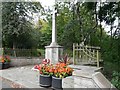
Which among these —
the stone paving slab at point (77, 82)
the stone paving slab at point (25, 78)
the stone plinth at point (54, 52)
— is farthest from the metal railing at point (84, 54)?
the stone paving slab at point (77, 82)

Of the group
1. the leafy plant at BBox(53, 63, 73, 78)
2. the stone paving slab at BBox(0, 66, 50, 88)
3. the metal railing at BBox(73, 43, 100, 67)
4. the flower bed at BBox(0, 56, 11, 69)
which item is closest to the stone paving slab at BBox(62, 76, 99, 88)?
the leafy plant at BBox(53, 63, 73, 78)

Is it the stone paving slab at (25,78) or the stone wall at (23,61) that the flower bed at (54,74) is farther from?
the stone wall at (23,61)

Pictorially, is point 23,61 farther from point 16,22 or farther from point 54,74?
point 54,74

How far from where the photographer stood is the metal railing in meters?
6.27

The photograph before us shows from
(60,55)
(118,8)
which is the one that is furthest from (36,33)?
(118,8)

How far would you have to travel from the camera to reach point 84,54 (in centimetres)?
640

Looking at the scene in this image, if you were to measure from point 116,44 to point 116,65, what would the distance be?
907mm

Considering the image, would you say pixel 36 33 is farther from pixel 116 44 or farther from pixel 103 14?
pixel 116 44

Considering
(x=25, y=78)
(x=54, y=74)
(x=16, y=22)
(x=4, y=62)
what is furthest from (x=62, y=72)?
(x=16, y=22)

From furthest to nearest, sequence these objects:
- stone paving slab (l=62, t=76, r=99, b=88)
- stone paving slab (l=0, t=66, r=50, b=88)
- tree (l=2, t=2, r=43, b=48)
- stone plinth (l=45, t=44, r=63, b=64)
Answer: tree (l=2, t=2, r=43, b=48)
stone plinth (l=45, t=44, r=63, b=64)
stone paving slab (l=0, t=66, r=50, b=88)
stone paving slab (l=62, t=76, r=99, b=88)

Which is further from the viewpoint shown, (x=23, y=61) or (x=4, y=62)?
(x=23, y=61)

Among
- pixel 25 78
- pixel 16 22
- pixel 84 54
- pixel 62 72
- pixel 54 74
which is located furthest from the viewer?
pixel 16 22

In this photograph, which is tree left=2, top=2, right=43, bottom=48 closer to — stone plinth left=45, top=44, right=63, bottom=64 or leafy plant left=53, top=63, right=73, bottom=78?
stone plinth left=45, top=44, right=63, bottom=64

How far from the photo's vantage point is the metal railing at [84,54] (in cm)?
627
